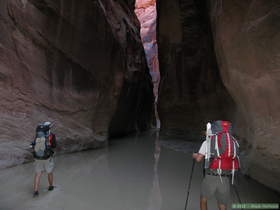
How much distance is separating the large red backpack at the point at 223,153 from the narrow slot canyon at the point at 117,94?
0.61 meters

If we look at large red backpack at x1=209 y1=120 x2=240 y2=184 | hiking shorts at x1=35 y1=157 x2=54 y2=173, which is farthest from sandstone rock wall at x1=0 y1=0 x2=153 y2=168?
large red backpack at x1=209 y1=120 x2=240 y2=184

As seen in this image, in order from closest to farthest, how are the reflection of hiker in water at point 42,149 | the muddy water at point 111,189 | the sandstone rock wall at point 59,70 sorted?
the muddy water at point 111,189 < the reflection of hiker in water at point 42,149 < the sandstone rock wall at point 59,70

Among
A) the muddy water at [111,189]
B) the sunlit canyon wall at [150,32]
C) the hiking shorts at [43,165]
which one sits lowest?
the muddy water at [111,189]

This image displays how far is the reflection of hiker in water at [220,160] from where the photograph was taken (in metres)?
2.60

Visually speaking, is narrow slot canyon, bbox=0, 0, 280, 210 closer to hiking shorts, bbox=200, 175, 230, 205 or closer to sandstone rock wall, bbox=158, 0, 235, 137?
sandstone rock wall, bbox=158, 0, 235, 137

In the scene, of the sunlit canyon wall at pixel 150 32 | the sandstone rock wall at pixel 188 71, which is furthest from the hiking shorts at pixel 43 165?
the sunlit canyon wall at pixel 150 32

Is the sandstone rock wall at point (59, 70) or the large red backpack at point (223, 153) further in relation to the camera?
the sandstone rock wall at point (59, 70)

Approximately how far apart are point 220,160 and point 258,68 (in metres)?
3.11

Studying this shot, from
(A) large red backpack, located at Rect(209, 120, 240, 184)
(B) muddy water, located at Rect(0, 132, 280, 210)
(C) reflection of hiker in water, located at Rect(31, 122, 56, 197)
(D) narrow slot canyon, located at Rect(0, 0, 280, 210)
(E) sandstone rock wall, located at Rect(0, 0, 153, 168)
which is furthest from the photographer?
(E) sandstone rock wall, located at Rect(0, 0, 153, 168)

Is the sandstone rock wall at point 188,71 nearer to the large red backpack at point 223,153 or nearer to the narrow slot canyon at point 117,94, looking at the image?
the narrow slot canyon at point 117,94

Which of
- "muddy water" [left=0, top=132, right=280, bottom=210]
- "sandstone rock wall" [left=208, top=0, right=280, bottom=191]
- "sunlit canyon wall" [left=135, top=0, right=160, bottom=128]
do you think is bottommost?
"muddy water" [left=0, top=132, right=280, bottom=210]

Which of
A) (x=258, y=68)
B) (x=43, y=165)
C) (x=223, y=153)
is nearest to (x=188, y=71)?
(x=258, y=68)

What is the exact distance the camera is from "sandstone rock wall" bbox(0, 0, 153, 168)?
22.4 feet

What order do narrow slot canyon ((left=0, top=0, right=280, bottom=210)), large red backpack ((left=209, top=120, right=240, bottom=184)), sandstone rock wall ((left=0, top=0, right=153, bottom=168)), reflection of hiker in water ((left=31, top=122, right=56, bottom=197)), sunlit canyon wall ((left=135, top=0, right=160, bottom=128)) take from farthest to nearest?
sunlit canyon wall ((left=135, top=0, right=160, bottom=128)) → sandstone rock wall ((left=0, top=0, right=153, bottom=168)) → narrow slot canyon ((left=0, top=0, right=280, bottom=210)) → reflection of hiker in water ((left=31, top=122, right=56, bottom=197)) → large red backpack ((left=209, top=120, right=240, bottom=184))
